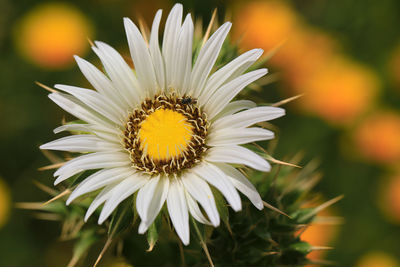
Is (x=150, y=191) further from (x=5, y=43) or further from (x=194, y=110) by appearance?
(x=5, y=43)

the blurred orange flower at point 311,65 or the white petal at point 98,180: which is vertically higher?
the white petal at point 98,180

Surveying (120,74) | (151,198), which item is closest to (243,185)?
(151,198)

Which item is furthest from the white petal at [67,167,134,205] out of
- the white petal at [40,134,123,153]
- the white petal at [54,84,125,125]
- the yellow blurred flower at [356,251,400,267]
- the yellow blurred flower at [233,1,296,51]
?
the yellow blurred flower at [356,251,400,267]

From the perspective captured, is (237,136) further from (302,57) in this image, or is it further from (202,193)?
(302,57)

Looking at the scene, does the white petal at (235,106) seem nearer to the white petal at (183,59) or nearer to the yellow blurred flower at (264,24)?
the white petal at (183,59)

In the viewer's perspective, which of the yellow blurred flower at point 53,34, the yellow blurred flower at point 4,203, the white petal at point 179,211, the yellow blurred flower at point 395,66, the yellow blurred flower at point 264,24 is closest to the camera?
the white petal at point 179,211

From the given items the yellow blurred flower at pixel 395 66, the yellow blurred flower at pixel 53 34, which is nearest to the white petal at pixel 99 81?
the yellow blurred flower at pixel 53 34
